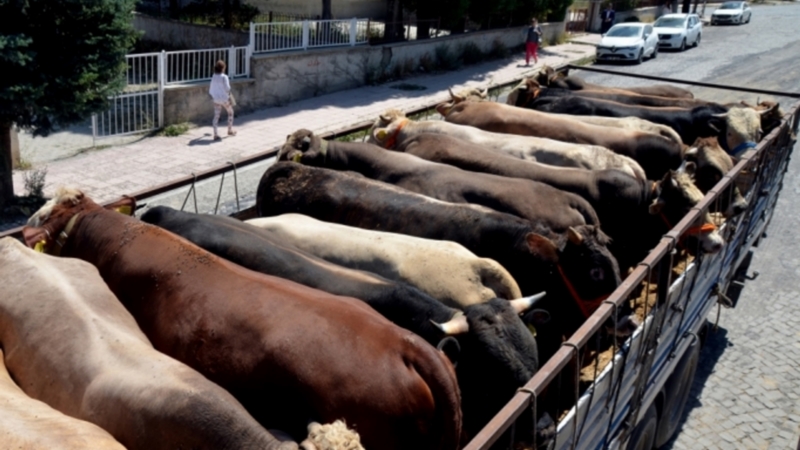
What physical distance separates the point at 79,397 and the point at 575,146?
242 inches

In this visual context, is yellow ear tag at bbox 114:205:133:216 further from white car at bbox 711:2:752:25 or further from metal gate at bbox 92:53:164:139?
white car at bbox 711:2:752:25

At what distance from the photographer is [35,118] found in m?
11.5

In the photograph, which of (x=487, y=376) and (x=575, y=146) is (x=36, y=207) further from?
(x=487, y=376)

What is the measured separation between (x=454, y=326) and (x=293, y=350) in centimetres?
106

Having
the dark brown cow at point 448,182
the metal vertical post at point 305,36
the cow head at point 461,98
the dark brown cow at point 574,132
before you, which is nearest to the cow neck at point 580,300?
the dark brown cow at point 448,182

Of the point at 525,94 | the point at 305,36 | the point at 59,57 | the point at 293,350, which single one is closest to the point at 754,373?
the point at 525,94

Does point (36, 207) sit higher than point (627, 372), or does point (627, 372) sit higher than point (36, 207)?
point (627, 372)

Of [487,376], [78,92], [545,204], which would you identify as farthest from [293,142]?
[78,92]

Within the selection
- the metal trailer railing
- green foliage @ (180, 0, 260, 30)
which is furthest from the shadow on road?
green foliage @ (180, 0, 260, 30)

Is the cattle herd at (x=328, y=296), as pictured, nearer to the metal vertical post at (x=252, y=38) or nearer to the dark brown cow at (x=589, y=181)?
the dark brown cow at (x=589, y=181)

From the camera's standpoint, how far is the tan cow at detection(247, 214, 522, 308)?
18.5 ft

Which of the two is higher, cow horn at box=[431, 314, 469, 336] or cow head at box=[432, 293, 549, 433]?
cow horn at box=[431, 314, 469, 336]

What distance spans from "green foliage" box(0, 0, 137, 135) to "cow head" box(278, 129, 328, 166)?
465 cm

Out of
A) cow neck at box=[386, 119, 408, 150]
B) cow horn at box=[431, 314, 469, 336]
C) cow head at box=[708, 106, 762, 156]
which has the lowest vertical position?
cow horn at box=[431, 314, 469, 336]
